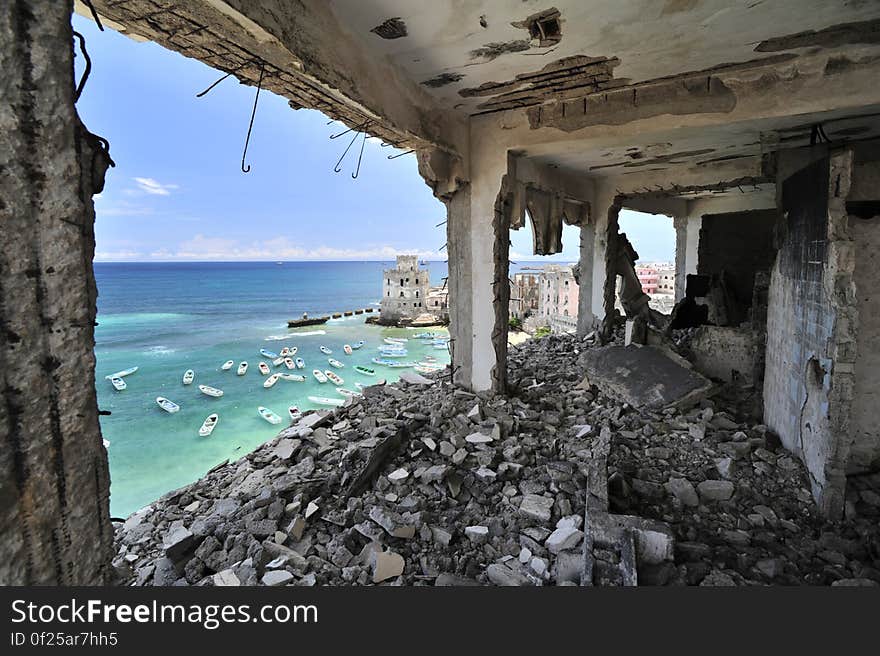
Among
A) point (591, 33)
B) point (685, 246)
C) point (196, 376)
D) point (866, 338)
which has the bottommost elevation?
point (196, 376)

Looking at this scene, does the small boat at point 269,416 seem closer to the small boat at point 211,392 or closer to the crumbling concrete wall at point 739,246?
the small boat at point 211,392

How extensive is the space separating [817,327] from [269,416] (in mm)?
16968

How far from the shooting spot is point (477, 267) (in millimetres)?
4891

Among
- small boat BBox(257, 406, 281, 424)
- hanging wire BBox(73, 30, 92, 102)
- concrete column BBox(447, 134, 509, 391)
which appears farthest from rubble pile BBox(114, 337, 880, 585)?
small boat BBox(257, 406, 281, 424)

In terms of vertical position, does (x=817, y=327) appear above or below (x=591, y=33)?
below

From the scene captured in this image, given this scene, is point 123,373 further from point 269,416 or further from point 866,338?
point 866,338

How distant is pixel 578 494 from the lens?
9.89ft

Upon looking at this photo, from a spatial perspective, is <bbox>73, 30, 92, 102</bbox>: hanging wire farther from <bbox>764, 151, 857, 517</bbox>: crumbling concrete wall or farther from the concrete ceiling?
<bbox>764, 151, 857, 517</bbox>: crumbling concrete wall

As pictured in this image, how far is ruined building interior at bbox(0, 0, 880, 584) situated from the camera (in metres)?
1.34

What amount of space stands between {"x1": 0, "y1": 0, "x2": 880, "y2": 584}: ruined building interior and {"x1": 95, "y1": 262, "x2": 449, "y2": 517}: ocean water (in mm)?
5167

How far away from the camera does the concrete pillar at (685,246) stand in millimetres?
10852

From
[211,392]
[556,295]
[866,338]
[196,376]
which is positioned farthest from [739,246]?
[196,376]

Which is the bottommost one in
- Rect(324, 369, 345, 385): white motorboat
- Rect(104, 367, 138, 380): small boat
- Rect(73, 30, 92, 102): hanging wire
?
Rect(104, 367, 138, 380): small boat

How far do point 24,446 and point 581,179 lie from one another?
7597mm
